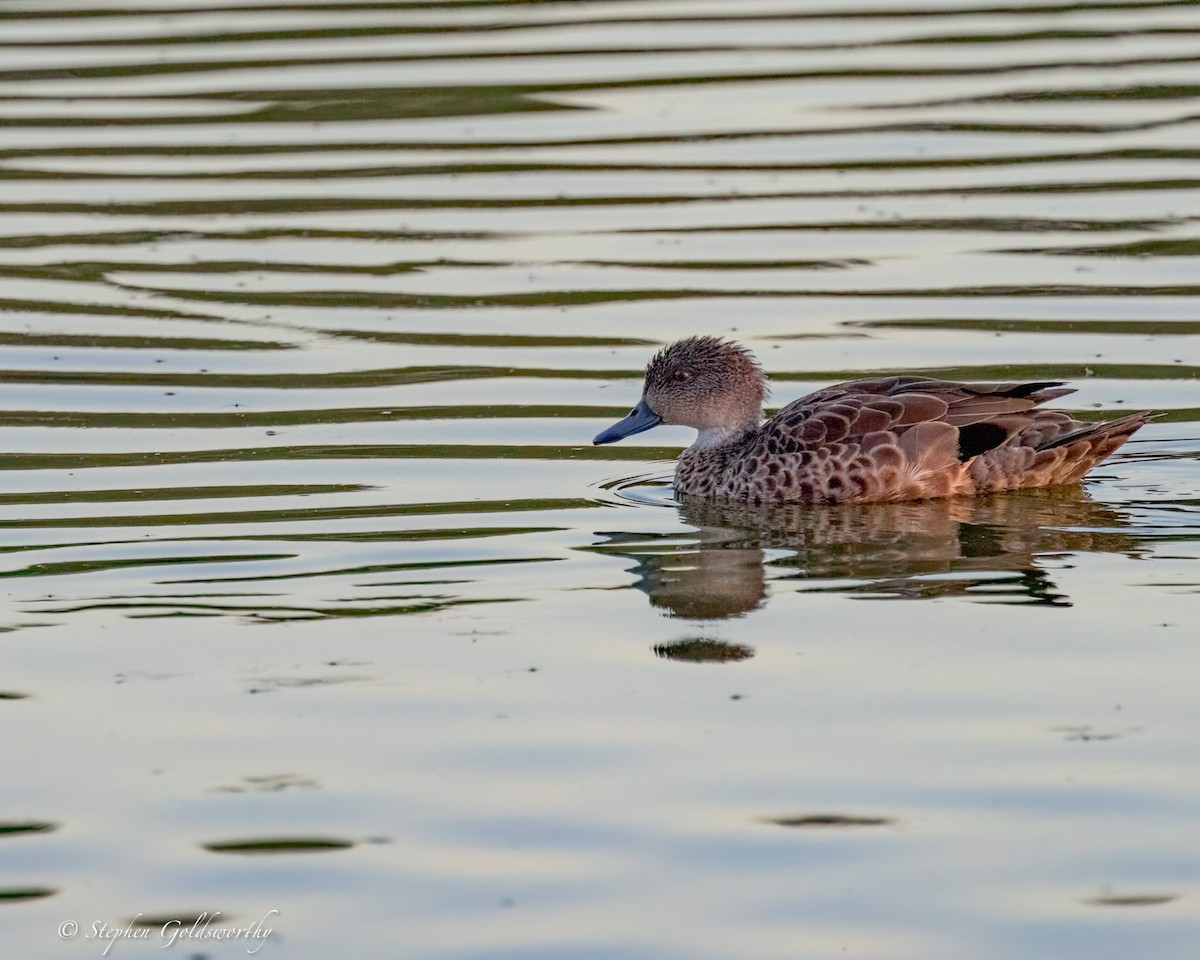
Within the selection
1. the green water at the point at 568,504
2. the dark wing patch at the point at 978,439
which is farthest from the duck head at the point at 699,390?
the dark wing patch at the point at 978,439

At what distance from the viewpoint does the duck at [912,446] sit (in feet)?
34.6

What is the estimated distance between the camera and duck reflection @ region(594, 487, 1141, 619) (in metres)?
8.84

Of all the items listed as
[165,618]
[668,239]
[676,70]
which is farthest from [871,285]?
[165,618]

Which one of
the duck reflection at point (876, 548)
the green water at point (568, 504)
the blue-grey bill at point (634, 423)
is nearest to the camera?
the green water at point (568, 504)

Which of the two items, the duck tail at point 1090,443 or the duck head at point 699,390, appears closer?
the duck tail at point 1090,443

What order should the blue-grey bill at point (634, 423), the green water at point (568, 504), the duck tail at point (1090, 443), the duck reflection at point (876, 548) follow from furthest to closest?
the blue-grey bill at point (634, 423) → the duck tail at point (1090, 443) → the duck reflection at point (876, 548) → the green water at point (568, 504)

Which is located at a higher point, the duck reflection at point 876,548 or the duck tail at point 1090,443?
the duck tail at point 1090,443

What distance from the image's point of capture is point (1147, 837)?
633 centimetres

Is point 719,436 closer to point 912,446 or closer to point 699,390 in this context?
point 699,390

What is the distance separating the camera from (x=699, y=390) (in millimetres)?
11430

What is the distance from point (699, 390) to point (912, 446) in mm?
1317

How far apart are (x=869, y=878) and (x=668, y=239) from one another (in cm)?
964

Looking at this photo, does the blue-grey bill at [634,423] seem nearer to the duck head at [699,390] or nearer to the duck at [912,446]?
the duck head at [699,390]

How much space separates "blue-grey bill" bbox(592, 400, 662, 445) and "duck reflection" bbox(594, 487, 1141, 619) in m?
0.73
